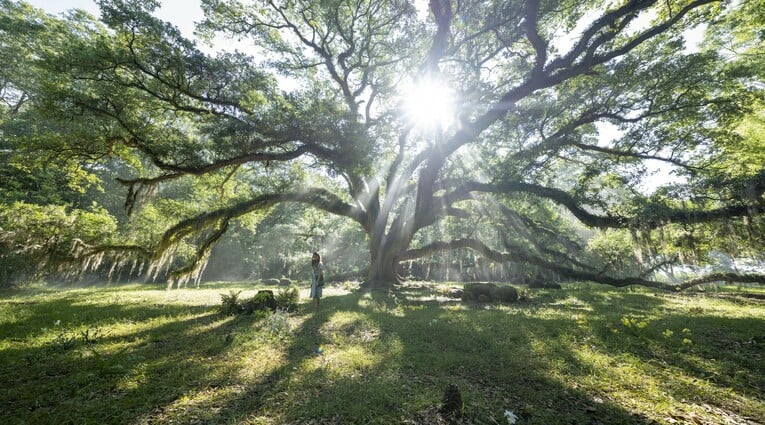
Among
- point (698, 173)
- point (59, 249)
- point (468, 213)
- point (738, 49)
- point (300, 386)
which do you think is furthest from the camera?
point (468, 213)

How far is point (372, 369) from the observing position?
494cm

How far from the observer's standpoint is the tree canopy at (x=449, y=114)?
32.1 feet

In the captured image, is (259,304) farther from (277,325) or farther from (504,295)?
(504,295)

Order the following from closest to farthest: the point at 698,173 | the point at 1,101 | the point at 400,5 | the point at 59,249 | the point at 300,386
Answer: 1. the point at 300,386
2. the point at 59,249
3. the point at 698,173
4. the point at 400,5
5. the point at 1,101

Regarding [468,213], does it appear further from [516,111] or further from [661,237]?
[661,237]

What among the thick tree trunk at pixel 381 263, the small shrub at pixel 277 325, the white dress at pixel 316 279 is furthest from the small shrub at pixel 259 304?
the thick tree trunk at pixel 381 263

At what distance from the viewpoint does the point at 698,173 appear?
11.4 meters

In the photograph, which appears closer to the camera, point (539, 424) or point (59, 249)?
point (539, 424)

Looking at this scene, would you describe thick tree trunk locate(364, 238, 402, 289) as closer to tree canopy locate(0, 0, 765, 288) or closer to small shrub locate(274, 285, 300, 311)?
tree canopy locate(0, 0, 765, 288)

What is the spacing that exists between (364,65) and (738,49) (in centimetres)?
2062

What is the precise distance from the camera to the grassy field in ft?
11.7

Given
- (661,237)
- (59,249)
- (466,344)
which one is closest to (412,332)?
(466,344)

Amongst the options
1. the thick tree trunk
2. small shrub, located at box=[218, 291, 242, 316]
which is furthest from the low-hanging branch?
small shrub, located at box=[218, 291, 242, 316]

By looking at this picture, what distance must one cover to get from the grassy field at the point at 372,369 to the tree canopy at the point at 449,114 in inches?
175
